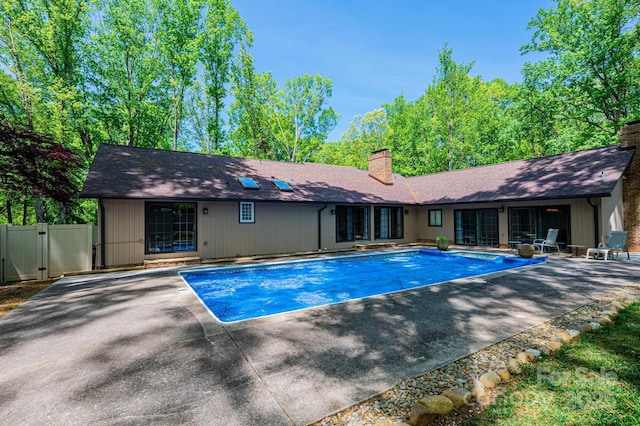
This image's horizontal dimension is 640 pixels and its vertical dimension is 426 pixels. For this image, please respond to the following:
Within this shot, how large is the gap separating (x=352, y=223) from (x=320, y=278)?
7.09m

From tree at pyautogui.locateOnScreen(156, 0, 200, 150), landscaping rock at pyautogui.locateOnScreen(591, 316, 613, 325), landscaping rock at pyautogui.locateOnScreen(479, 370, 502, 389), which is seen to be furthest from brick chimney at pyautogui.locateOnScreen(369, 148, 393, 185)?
landscaping rock at pyautogui.locateOnScreen(479, 370, 502, 389)

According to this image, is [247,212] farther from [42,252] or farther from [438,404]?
[438,404]

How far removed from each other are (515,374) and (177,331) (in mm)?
4620

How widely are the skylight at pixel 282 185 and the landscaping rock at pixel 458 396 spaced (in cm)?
1220

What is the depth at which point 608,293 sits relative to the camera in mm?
6055

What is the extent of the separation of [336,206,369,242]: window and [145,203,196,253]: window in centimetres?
759

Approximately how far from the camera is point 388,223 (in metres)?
17.5

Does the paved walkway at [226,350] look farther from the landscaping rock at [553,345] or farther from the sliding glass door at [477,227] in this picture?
the sliding glass door at [477,227]

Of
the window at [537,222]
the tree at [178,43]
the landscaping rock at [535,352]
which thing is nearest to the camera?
the landscaping rock at [535,352]

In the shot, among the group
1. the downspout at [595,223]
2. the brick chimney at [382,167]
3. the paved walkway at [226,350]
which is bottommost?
the paved walkway at [226,350]

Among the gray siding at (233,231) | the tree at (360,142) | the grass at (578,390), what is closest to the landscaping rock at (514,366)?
the grass at (578,390)

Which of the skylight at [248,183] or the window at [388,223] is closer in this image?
the skylight at [248,183]

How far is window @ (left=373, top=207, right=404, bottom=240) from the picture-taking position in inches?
668

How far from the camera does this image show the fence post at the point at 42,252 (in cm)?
863
